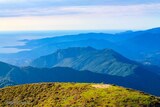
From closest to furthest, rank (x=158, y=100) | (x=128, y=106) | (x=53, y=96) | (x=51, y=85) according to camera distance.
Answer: (x=128, y=106), (x=158, y=100), (x=53, y=96), (x=51, y=85)

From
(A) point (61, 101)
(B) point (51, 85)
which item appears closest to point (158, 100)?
(A) point (61, 101)

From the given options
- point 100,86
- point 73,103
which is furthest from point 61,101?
point 100,86

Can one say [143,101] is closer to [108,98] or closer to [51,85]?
[108,98]

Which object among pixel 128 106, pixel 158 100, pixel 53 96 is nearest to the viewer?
pixel 128 106

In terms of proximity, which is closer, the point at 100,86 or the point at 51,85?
the point at 100,86

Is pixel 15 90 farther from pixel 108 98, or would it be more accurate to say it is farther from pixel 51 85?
pixel 108 98

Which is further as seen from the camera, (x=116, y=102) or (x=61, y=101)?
(x=61, y=101)
